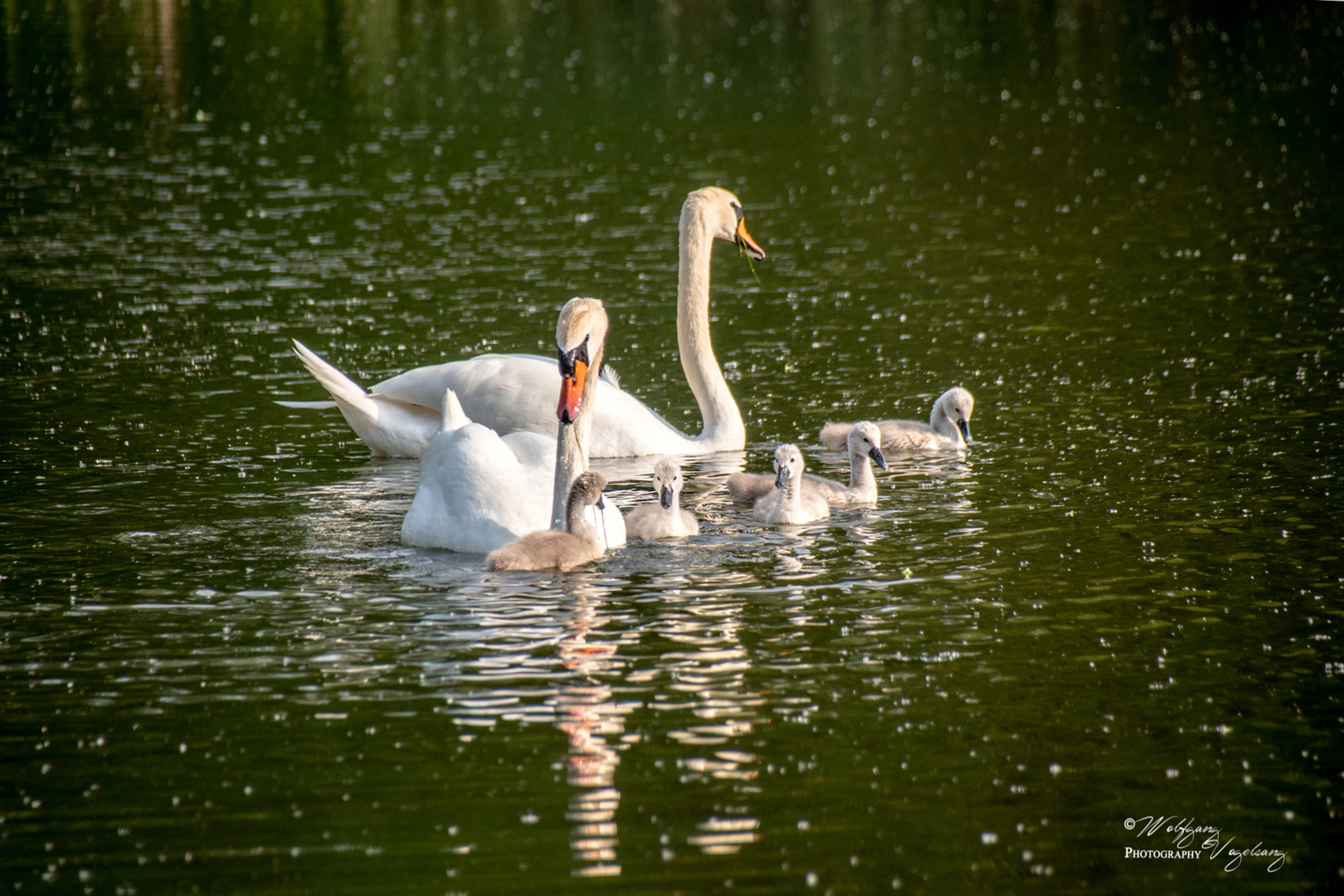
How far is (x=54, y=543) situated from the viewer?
39.6 ft

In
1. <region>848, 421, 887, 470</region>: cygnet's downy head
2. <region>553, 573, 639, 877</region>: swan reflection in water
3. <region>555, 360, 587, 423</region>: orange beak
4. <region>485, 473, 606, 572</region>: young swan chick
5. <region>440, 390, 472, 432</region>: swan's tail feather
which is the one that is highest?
<region>555, 360, 587, 423</region>: orange beak

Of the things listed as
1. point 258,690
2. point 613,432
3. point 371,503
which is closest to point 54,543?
point 371,503

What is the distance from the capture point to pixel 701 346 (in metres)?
15.6

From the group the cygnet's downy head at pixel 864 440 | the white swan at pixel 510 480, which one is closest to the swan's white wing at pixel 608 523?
the white swan at pixel 510 480

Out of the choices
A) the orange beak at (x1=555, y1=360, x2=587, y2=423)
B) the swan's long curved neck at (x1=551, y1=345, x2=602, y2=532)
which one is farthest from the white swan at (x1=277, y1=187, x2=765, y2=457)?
the orange beak at (x1=555, y1=360, x2=587, y2=423)

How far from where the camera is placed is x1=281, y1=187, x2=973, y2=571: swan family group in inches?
452

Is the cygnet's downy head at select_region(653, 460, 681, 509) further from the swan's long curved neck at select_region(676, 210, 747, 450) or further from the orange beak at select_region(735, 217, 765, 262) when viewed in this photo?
the orange beak at select_region(735, 217, 765, 262)

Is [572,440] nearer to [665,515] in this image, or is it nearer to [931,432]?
[665,515]

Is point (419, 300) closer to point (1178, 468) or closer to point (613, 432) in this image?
point (613, 432)

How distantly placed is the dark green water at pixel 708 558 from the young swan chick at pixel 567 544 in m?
0.20

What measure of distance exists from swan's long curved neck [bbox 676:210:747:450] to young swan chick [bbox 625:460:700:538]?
9.10 feet

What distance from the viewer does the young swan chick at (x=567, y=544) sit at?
11000 mm

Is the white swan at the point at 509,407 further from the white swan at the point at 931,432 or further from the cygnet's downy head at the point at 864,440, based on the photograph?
the cygnet's downy head at the point at 864,440

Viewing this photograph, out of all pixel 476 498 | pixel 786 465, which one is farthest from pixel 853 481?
pixel 476 498
